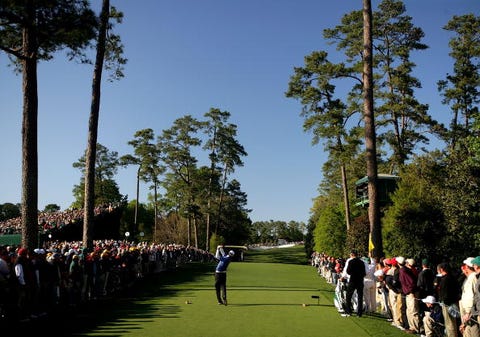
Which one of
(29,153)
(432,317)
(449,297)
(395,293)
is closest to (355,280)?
(395,293)

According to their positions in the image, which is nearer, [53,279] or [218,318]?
[218,318]

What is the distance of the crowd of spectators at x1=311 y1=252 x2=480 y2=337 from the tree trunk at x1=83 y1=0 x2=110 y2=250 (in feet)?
33.6

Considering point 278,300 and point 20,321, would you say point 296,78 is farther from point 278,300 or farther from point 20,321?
point 20,321

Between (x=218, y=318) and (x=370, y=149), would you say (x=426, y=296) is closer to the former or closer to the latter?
(x=218, y=318)

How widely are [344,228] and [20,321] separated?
36.0 meters

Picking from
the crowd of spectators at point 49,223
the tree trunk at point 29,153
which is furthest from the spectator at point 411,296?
the crowd of spectators at point 49,223

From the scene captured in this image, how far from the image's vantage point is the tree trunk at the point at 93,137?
18.9 metres

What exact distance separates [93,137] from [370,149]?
10.6 meters

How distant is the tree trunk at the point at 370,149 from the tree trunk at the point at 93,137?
10.1 meters

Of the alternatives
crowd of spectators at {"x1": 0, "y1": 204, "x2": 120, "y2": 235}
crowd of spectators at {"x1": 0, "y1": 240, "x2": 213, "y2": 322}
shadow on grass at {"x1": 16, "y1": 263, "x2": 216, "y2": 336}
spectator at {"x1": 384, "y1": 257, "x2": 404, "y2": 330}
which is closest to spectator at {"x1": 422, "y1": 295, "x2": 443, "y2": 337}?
spectator at {"x1": 384, "y1": 257, "x2": 404, "y2": 330}

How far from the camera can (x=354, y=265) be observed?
12.8 meters

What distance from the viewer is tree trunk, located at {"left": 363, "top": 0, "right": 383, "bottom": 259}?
58.1 feet

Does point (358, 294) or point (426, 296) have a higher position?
point (426, 296)

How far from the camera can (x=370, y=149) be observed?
59.9ft
